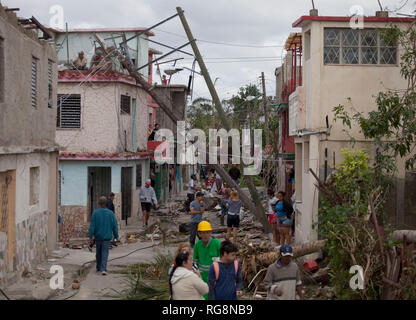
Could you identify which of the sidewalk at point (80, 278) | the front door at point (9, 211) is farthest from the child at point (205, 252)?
the front door at point (9, 211)

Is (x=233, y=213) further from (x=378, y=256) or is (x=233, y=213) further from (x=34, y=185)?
(x=378, y=256)

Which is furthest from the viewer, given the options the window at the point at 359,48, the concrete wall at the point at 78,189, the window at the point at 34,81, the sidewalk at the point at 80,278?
the concrete wall at the point at 78,189

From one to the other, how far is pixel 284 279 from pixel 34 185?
859 centimetres

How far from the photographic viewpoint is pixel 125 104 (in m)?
25.9

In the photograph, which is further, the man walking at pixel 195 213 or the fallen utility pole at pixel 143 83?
the fallen utility pole at pixel 143 83

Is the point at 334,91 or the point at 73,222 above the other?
the point at 334,91

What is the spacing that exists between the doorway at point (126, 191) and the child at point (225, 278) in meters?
18.0

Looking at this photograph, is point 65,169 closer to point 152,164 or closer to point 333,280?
point 152,164

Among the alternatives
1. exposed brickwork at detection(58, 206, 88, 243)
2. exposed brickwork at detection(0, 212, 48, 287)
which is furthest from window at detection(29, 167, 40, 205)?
exposed brickwork at detection(58, 206, 88, 243)

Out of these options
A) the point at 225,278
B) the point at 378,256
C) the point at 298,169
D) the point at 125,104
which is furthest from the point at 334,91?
the point at 125,104

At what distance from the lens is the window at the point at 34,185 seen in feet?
49.4

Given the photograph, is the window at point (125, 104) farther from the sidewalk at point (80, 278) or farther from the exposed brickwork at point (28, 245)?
the exposed brickwork at point (28, 245)

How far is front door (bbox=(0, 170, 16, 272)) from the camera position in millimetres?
12555

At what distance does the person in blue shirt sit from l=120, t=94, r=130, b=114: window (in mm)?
10747
